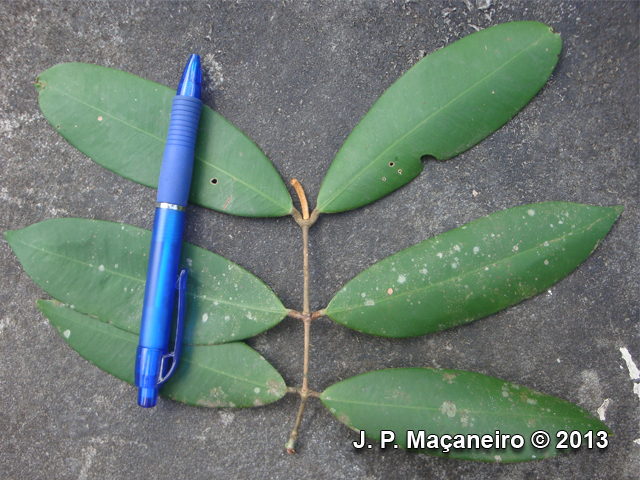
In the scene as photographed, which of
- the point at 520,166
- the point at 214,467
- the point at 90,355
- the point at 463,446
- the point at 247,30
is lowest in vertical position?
the point at 214,467

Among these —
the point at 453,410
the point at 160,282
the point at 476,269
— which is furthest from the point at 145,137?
the point at 453,410

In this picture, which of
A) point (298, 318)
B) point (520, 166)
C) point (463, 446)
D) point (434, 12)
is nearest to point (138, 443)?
point (298, 318)

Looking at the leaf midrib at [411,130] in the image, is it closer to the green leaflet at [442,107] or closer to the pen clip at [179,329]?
the green leaflet at [442,107]

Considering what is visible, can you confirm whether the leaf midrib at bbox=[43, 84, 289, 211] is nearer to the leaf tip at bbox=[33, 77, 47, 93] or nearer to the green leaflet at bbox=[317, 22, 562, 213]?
the leaf tip at bbox=[33, 77, 47, 93]

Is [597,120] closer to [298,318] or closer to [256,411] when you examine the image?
[298,318]

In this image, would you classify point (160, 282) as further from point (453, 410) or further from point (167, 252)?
point (453, 410)

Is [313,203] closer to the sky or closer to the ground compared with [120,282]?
closer to the sky

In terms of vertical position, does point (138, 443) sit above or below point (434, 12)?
below
